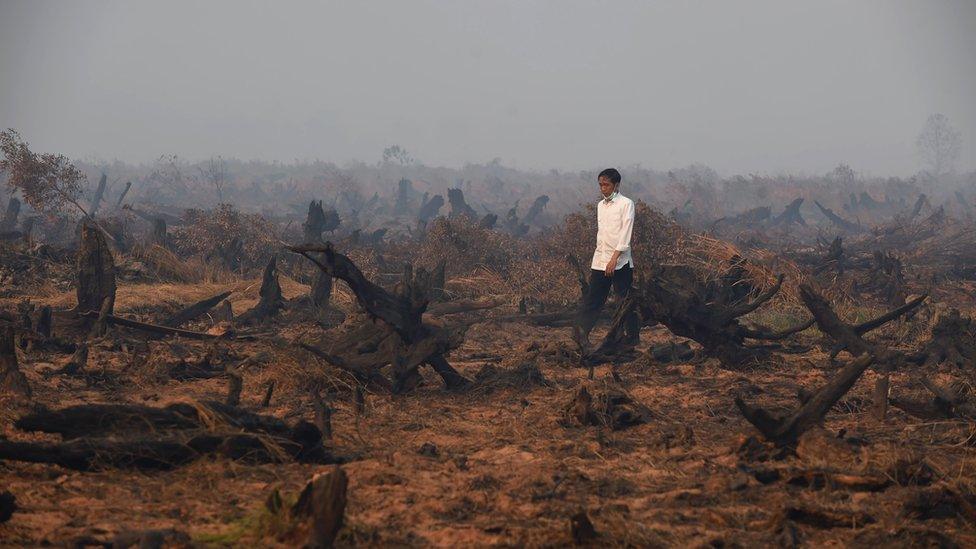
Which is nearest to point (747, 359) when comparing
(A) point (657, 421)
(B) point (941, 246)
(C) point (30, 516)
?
(A) point (657, 421)

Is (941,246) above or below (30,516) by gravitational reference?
above

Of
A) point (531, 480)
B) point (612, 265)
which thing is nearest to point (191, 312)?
point (612, 265)

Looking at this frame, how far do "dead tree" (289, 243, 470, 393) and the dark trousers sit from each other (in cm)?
227

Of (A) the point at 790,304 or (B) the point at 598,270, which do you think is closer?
(B) the point at 598,270

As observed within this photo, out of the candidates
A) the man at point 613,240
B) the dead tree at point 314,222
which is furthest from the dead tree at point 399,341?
the dead tree at point 314,222

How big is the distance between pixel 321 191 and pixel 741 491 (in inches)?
1776

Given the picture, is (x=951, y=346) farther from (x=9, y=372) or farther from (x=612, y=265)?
(x=9, y=372)

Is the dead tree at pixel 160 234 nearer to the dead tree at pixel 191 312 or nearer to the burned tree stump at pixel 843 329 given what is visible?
the dead tree at pixel 191 312

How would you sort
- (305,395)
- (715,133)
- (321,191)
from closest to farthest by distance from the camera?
1. (305,395)
2. (321,191)
3. (715,133)

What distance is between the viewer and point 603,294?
948 centimetres

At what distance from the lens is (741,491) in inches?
185

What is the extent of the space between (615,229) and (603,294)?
104 centimetres

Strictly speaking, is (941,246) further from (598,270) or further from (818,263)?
(598,270)

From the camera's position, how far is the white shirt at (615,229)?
864 cm
